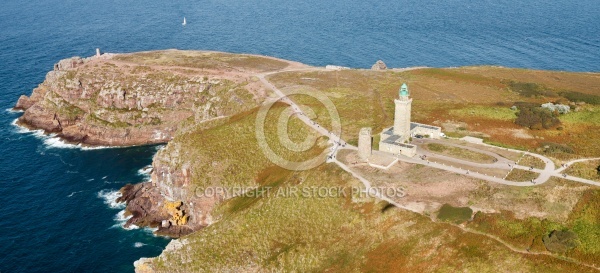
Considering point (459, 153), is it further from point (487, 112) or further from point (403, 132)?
point (487, 112)

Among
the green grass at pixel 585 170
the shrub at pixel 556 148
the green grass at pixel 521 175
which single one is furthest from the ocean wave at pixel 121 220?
the shrub at pixel 556 148

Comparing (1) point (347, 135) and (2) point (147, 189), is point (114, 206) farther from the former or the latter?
(1) point (347, 135)

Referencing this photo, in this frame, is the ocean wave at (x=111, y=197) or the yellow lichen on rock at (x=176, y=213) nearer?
the yellow lichen on rock at (x=176, y=213)

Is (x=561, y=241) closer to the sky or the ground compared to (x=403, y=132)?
closer to the ground

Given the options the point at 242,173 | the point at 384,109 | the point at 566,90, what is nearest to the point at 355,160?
the point at 242,173

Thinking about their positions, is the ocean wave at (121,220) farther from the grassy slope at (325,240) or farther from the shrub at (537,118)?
the shrub at (537,118)

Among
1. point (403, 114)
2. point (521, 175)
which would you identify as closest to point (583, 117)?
point (521, 175)
